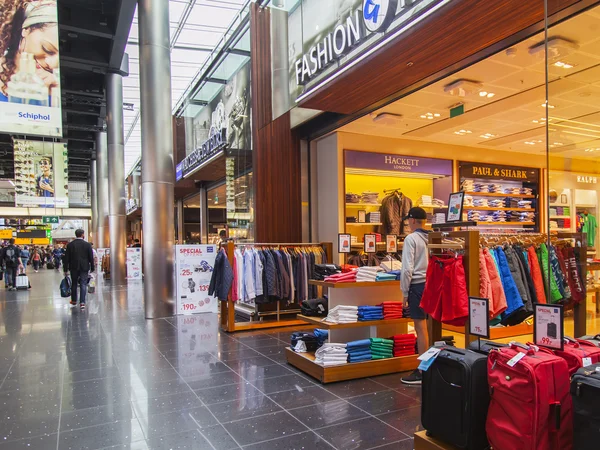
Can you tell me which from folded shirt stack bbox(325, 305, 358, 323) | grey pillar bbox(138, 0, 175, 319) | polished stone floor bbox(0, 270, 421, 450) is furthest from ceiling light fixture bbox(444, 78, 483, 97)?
grey pillar bbox(138, 0, 175, 319)

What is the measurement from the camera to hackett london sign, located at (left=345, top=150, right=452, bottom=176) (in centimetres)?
763

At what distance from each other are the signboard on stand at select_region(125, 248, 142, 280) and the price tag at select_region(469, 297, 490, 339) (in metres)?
17.1

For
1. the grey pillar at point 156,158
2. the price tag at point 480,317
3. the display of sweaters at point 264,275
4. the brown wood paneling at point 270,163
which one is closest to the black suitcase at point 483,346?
the price tag at point 480,317

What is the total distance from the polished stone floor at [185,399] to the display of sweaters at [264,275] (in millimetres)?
653

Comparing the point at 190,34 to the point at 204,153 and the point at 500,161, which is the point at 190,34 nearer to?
the point at 204,153

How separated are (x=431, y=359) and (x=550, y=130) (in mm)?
1619

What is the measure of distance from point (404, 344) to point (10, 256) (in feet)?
46.3

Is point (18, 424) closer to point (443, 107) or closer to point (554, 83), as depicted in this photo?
point (554, 83)

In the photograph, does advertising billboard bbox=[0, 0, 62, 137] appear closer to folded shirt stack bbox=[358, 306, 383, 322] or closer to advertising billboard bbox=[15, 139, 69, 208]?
folded shirt stack bbox=[358, 306, 383, 322]

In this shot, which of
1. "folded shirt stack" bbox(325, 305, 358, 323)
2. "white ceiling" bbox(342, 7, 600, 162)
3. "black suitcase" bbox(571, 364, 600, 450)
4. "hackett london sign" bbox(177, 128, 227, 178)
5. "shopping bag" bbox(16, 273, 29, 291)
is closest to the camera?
"black suitcase" bbox(571, 364, 600, 450)

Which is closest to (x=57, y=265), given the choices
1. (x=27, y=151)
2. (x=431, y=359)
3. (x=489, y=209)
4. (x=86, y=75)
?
(x=86, y=75)

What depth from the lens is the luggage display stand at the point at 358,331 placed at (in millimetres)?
4285

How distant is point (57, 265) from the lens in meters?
31.3

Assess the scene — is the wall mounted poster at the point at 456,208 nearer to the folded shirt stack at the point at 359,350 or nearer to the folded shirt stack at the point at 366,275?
the folded shirt stack at the point at 366,275
